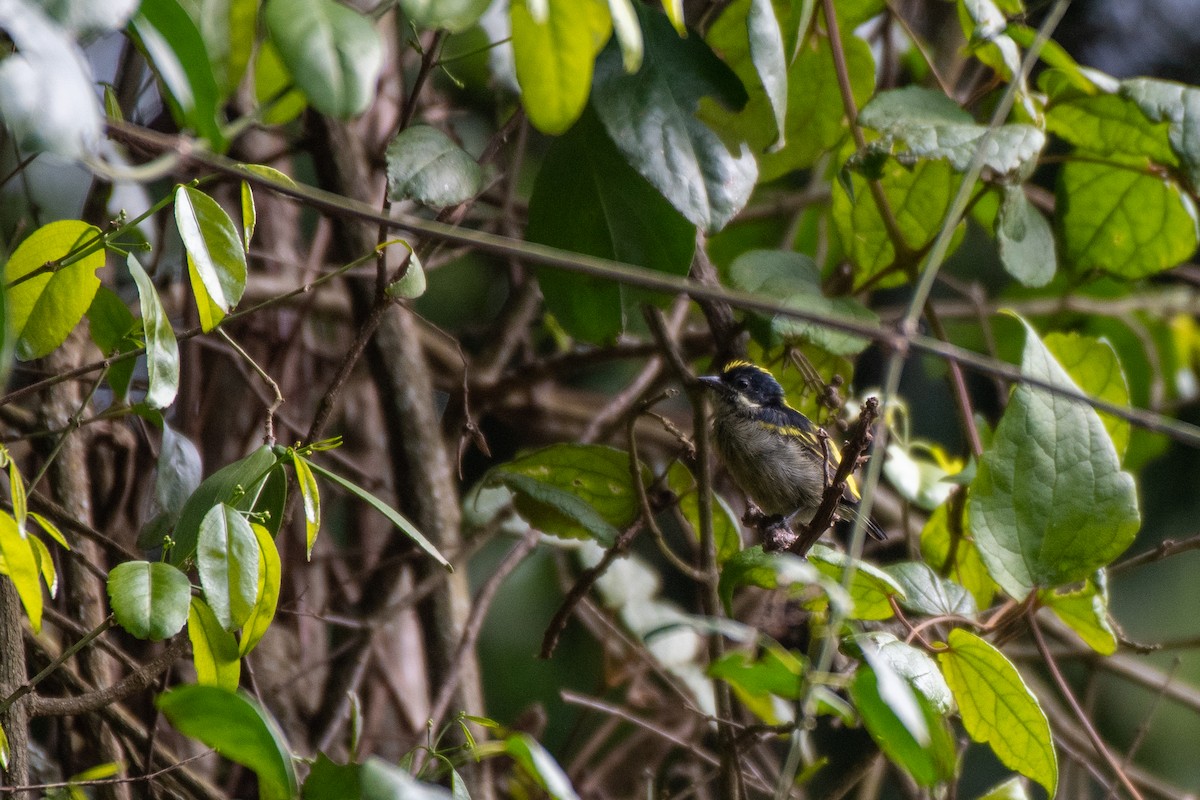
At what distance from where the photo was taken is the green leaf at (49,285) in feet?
5.41

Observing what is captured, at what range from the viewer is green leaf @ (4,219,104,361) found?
165cm

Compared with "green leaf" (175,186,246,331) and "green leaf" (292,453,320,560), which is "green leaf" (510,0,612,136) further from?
"green leaf" (292,453,320,560)

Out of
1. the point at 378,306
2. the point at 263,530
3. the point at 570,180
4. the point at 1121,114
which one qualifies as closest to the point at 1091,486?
the point at 1121,114

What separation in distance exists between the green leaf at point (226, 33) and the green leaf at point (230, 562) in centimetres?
52

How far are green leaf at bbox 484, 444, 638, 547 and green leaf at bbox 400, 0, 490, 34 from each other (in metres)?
1.15

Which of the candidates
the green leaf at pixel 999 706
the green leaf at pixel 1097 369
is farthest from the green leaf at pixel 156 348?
the green leaf at pixel 1097 369

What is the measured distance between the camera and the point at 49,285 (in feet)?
5.46

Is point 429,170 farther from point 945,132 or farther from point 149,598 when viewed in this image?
point 945,132

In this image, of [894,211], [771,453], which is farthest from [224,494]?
[771,453]

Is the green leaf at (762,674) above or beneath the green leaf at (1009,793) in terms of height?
above

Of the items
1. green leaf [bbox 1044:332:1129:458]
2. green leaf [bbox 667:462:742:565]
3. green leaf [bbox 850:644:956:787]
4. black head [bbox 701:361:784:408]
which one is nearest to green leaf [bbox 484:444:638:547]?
green leaf [bbox 667:462:742:565]

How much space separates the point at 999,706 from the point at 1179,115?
1195 millimetres

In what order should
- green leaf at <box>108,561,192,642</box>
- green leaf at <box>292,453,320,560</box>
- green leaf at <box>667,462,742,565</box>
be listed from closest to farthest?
green leaf at <box>108,561,192,642</box>
green leaf at <box>292,453,320,560</box>
green leaf at <box>667,462,742,565</box>

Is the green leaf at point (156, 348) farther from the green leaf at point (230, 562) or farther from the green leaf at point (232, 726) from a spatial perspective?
the green leaf at point (232, 726)
